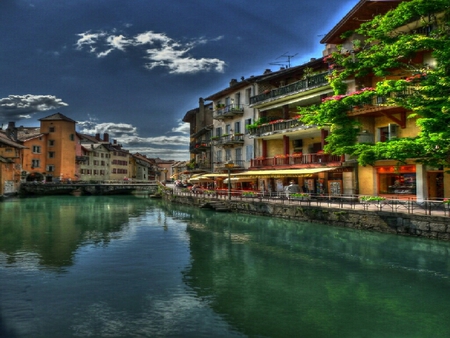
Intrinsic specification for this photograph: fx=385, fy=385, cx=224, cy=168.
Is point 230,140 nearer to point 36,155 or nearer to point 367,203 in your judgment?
point 367,203

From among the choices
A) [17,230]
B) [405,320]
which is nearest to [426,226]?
[405,320]

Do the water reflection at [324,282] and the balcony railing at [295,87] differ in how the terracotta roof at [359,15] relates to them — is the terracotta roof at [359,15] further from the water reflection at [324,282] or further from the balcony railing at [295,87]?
the water reflection at [324,282]

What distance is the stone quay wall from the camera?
1998cm

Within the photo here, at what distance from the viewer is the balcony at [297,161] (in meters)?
34.1

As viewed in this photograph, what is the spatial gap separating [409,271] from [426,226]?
631cm

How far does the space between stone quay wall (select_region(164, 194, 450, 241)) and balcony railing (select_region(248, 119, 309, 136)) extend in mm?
9308

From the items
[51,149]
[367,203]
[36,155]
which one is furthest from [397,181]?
[51,149]

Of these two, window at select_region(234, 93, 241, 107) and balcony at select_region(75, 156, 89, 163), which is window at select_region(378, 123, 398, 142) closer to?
window at select_region(234, 93, 241, 107)

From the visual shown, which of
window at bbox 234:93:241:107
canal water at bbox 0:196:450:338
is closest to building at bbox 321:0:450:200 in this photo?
canal water at bbox 0:196:450:338

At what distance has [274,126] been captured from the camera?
136 ft

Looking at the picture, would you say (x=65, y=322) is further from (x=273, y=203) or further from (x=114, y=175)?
(x=114, y=175)

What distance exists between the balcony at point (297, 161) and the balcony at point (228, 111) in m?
7.31

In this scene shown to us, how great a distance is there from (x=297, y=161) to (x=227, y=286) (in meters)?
26.4

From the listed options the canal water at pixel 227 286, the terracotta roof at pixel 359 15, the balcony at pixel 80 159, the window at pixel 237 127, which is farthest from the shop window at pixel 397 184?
the balcony at pixel 80 159
